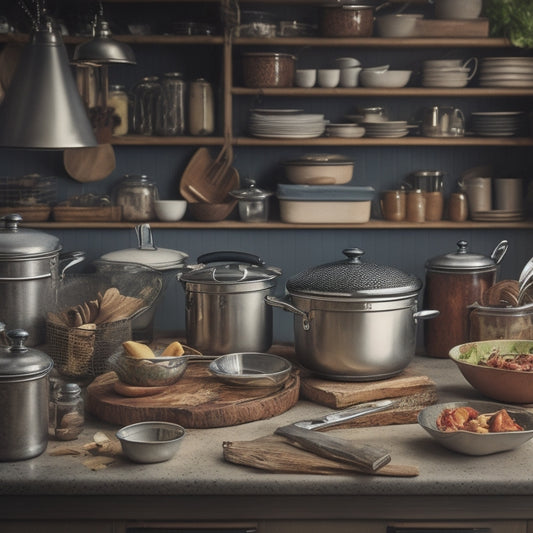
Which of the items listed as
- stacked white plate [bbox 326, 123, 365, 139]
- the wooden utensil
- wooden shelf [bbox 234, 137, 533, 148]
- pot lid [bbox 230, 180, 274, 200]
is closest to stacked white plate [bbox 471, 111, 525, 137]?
wooden shelf [bbox 234, 137, 533, 148]

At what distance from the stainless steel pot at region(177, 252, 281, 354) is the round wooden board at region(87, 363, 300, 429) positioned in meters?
0.17

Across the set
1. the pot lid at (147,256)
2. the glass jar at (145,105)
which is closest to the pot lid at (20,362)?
the pot lid at (147,256)

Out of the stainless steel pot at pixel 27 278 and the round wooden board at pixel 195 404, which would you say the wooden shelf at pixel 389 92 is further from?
the round wooden board at pixel 195 404

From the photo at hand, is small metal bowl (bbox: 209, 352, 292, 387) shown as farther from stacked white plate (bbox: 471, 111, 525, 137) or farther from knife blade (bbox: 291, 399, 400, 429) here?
Result: stacked white plate (bbox: 471, 111, 525, 137)

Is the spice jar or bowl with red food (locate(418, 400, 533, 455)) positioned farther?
the spice jar

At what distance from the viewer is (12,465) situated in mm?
1711

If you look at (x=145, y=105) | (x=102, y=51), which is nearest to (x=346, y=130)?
(x=145, y=105)

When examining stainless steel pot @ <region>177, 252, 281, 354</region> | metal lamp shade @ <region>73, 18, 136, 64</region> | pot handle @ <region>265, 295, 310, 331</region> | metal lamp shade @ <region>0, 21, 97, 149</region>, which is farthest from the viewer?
metal lamp shade @ <region>73, 18, 136, 64</region>

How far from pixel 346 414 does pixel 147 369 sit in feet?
1.46

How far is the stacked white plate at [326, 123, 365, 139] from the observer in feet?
14.8

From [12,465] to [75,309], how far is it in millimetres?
556

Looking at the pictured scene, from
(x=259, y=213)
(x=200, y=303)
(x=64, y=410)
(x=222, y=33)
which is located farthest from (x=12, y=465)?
(x=222, y=33)

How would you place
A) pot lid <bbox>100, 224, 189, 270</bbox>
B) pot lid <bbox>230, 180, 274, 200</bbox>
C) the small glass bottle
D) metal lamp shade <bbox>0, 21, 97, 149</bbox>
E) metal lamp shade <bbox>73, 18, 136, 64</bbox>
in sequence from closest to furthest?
1. the small glass bottle
2. metal lamp shade <bbox>0, 21, 97, 149</bbox>
3. pot lid <bbox>100, 224, 189, 270</bbox>
4. metal lamp shade <bbox>73, 18, 136, 64</bbox>
5. pot lid <bbox>230, 180, 274, 200</bbox>

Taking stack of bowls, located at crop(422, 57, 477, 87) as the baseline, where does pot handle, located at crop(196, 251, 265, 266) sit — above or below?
below
